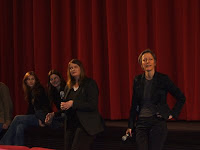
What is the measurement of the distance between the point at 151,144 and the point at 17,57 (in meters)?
3.34

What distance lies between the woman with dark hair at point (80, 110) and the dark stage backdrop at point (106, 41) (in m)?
1.48

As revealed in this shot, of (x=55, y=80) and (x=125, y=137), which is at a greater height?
(x=55, y=80)

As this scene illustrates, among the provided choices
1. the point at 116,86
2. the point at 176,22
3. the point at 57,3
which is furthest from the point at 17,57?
the point at 176,22

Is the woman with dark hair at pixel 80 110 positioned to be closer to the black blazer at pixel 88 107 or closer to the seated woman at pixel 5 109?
the black blazer at pixel 88 107

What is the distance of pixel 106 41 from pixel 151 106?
2208 mm

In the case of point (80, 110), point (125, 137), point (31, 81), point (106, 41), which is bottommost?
point (125, 137)

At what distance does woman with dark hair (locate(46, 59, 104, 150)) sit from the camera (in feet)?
8.02

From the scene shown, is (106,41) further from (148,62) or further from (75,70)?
(148,62)

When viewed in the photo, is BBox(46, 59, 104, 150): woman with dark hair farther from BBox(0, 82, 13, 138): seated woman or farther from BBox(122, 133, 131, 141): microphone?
BBox(0, 82, 13, 138): seated woman

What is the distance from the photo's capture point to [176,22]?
382cm

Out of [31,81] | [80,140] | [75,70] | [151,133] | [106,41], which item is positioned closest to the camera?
[151,133]

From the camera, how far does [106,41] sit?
432 cm

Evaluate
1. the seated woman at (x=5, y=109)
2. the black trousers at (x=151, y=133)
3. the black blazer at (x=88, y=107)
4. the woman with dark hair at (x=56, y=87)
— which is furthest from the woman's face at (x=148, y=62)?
the seated woman at (x=5, y=109)

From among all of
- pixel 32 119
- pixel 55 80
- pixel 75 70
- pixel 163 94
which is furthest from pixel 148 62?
pixel 32 119
